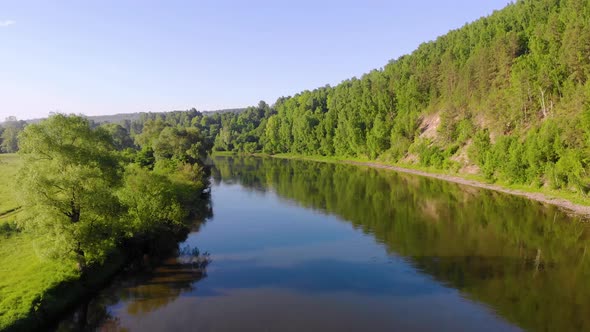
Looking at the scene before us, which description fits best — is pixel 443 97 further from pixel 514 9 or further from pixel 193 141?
pixel 193 141

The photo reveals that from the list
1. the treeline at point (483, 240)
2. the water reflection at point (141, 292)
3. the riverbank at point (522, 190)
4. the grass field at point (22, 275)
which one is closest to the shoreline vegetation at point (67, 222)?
the grass field at point (22, 275)

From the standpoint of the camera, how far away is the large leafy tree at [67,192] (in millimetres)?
30344

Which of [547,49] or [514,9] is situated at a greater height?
[514,9]

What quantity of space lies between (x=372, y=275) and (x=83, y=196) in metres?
26.0

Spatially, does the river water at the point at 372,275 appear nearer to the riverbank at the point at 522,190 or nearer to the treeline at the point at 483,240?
the treeline at the point at 483,240

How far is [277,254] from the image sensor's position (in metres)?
42.9

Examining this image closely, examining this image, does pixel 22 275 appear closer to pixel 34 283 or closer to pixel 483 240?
pixel 34 283

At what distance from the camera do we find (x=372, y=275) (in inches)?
1431

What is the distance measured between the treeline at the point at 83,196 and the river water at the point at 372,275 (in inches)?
178

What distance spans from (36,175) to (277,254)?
23.8 meters

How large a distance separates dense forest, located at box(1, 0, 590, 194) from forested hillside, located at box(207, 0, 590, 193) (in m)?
0.25

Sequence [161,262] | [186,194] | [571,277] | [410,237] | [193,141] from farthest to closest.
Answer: [193,141] < [186,194] < [410,237] < [161,262] < [571,277]

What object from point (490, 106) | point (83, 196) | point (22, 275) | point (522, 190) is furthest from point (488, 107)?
point (22, 275)

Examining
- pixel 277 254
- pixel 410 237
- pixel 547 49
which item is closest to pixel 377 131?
pixel 547 49
